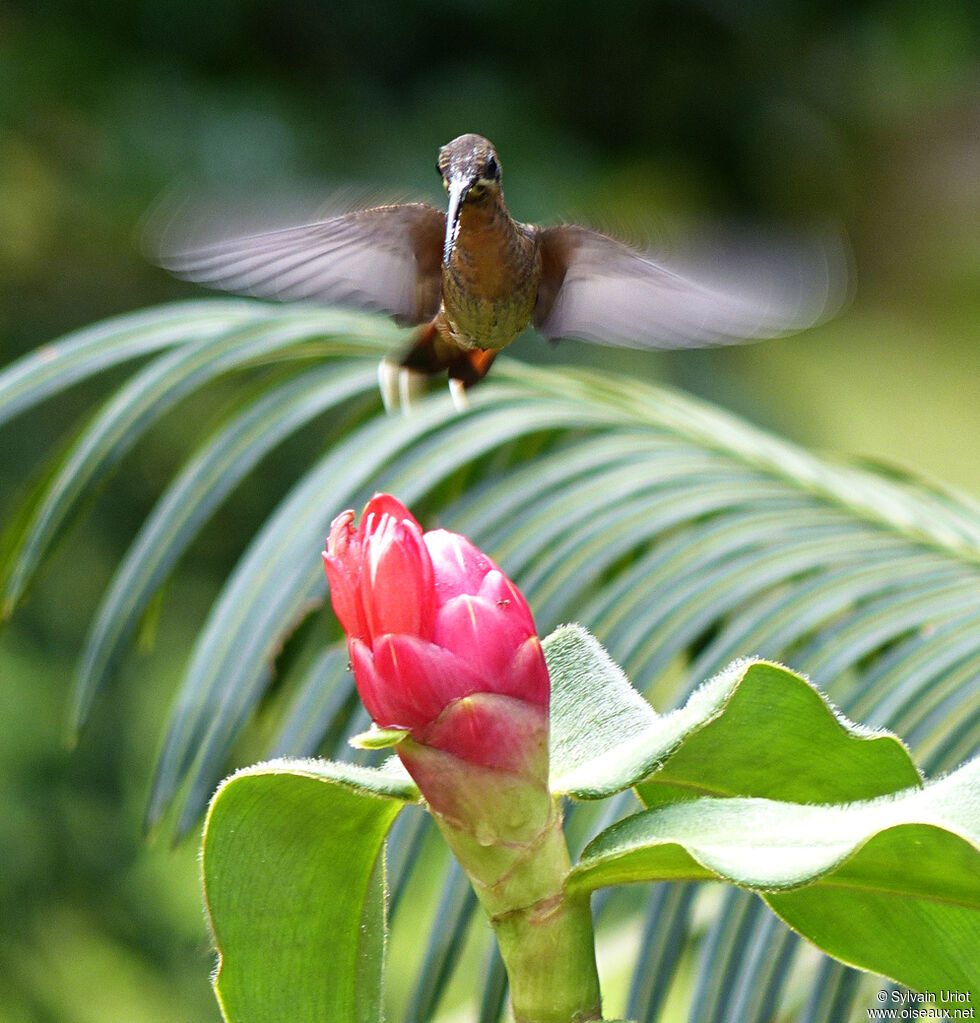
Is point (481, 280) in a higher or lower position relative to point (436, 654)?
higher

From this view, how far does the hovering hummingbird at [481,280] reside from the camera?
0.61m

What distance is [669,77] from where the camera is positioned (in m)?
2.79

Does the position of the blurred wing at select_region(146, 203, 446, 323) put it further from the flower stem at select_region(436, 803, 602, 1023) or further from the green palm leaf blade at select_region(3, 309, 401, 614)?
the flower stem at select_region(436, 803, 602, 1023)

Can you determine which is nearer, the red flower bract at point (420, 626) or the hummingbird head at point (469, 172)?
the red flower bract at point (420, 626)

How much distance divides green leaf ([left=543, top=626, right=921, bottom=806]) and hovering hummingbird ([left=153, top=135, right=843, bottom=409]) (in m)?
0.24

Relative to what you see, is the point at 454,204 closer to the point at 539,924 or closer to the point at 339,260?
the point at 339,260

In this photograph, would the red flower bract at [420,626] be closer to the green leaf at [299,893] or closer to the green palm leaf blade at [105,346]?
the green leaf at [299,893]

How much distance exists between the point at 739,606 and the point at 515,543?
142mm

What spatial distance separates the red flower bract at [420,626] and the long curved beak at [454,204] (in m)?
0.25

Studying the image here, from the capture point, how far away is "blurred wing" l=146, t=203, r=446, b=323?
2.24 ft

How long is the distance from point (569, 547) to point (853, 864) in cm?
45

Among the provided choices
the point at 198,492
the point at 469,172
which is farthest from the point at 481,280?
the point at 198,492

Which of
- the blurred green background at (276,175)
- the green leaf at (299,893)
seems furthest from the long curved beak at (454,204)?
the blurred green background at (276,175)

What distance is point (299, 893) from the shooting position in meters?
0.35
